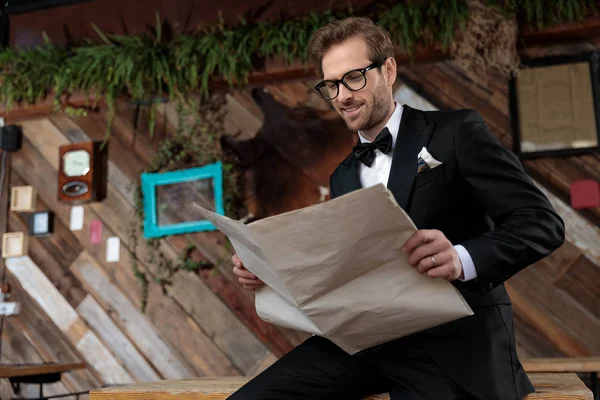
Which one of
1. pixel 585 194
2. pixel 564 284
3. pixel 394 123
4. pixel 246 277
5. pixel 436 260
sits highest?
pixel 394 123

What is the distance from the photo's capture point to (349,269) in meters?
1.22

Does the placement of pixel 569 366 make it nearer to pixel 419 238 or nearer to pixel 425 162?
pixel 425 162

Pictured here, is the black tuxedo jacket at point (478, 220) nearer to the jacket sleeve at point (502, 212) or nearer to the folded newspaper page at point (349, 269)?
the jacket sleeve at point (502, 212)

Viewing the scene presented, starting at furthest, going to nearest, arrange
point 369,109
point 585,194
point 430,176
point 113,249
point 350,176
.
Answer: point 113,249
point 585,194
point 350,176
point 369,109
point 430,176

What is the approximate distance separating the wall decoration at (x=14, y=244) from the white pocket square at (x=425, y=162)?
3.38 metres

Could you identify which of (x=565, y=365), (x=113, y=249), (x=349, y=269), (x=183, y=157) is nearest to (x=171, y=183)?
(x=183, y=157)

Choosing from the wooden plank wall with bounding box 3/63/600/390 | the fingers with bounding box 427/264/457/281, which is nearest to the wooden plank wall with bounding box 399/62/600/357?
the wooden plank wall with bounding box 3/63/600/390

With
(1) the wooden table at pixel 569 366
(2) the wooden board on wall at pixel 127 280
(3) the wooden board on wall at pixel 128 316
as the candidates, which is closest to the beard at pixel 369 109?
(1) the wooden table at pixel 569 366

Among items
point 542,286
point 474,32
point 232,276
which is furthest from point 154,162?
point 542,286

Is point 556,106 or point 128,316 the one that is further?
point 128,316

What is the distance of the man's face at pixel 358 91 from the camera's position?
1484 mm

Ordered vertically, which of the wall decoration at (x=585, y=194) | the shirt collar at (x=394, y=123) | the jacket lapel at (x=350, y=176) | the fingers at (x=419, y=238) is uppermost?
the shirt collar at (x=394, y=123)

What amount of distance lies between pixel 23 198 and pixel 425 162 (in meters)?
3.41

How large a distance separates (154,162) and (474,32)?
1997 millimetres
